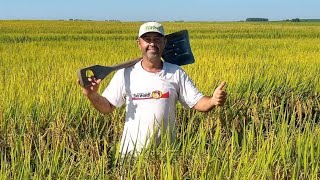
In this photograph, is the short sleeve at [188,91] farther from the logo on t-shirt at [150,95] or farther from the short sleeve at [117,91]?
the short sleeve at [117,91]

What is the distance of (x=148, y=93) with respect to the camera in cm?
243

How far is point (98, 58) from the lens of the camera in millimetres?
7926

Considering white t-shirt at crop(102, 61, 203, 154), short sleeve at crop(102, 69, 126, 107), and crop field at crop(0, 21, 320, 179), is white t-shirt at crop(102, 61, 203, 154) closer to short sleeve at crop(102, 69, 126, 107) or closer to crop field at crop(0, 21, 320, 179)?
short sleeve at crop(102, 69, 126, 107)

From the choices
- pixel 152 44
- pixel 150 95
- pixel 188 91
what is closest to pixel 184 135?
pixel 188 91

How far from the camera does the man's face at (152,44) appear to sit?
2.39 metres

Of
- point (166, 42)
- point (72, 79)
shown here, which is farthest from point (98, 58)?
point (166, 42)

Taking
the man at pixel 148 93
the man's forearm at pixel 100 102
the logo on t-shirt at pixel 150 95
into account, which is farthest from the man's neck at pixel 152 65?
the man's forearm at pixel 100 102

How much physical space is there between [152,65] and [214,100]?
0.37 m

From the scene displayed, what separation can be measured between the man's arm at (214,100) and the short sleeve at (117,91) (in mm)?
415

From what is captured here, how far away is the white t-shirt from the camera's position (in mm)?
2422

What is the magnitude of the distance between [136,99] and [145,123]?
14cm

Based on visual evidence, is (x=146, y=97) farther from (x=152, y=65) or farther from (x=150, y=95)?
(x=152, y=65)

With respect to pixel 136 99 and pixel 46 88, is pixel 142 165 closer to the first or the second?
pixel 136 99

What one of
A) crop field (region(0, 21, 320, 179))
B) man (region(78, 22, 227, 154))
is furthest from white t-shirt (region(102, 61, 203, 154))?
crop field (region(0, 21, 320, 179))
